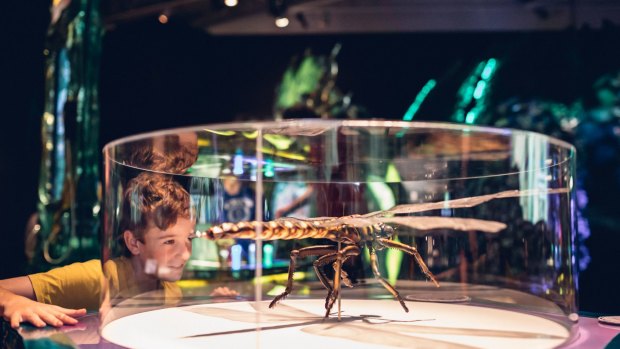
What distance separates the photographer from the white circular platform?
39.4 inches

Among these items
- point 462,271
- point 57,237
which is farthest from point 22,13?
point 462,271

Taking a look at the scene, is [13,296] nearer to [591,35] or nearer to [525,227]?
[525,227]

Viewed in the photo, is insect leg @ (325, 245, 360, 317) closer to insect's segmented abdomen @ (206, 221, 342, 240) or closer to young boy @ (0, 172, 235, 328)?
insect's segmented abdomen @ (206, 221, 342, 240)

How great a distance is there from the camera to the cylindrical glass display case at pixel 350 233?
1.09 metres

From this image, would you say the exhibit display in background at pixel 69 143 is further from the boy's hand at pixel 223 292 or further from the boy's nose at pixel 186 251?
the boy's nose at pixel 186 251

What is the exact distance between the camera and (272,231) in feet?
3.75

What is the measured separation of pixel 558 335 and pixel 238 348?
492 mm

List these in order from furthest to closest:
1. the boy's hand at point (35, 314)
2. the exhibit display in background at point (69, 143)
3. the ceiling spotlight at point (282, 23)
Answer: the ceiling spotlight at point (282, 23) → the exhibit display in background at point (69, 143) → the boy's hand at point (35, 314)

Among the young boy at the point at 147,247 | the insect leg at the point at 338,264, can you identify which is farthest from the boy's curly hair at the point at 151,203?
the insect leg at the point at 338,264

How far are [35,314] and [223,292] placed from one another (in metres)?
0.40

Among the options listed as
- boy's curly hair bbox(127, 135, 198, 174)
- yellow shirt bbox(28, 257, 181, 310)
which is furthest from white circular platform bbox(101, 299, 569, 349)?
yellow shirt bbox(28, 257, 181, 310)

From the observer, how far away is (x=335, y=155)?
4.33 ft

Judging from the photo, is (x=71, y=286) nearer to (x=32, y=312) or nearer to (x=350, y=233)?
(x=32, y=312)

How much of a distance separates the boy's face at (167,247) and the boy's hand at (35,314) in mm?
211
